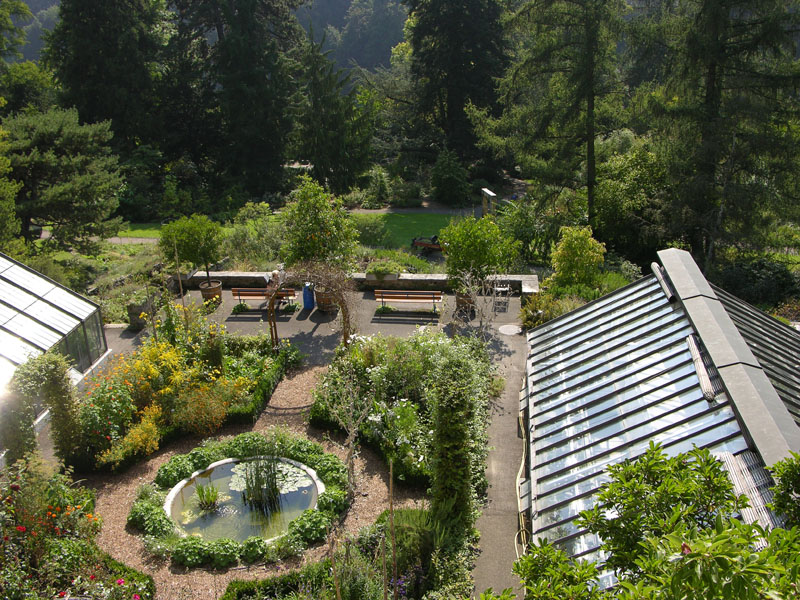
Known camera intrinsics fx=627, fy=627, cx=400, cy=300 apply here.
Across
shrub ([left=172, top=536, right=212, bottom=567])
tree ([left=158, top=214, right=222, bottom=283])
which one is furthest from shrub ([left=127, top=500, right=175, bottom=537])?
tree ([left=158, top=214, right=222, bottom=283])

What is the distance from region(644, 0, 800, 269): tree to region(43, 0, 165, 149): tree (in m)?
27.7

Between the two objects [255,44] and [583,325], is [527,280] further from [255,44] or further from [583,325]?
[255,44]

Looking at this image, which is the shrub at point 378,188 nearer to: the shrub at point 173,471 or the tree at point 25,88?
the tree at point 25,88

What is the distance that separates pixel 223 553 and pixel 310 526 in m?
1.24

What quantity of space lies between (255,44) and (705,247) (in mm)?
26883

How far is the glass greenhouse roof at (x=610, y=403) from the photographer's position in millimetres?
6629

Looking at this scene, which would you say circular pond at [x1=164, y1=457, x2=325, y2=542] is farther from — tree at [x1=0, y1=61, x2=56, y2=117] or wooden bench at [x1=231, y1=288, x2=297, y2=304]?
tree at [x1=0, y1=61, x2=56, y2=117]

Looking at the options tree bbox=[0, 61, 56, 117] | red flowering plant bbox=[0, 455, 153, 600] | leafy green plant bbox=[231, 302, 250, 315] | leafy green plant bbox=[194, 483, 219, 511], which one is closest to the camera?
red flowering plant bbox=[0, 455, 153, 600]

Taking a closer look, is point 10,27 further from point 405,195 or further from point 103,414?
point 103,414

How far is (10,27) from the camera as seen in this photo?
121ft

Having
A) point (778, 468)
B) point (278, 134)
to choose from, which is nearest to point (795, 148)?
point (778, 468)

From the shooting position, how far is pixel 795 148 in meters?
20.8

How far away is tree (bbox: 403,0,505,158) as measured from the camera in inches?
1485

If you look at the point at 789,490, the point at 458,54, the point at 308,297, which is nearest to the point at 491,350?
the point at 308,297
